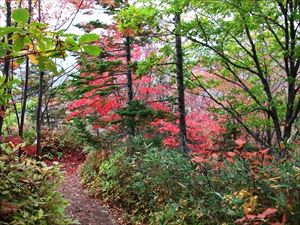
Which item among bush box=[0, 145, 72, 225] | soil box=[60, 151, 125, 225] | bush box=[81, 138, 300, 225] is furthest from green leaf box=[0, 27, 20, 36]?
soil box=[60, 151, 125, 225]

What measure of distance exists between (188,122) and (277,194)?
712cm

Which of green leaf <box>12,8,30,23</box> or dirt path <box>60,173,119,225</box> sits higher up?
green leaf <box>12,8,30,23</box>

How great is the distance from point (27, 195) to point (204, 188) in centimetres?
249

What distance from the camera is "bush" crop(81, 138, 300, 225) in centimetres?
325

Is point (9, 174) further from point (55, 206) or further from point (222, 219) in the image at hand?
point (222, 219)

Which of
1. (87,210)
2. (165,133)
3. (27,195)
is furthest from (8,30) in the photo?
(165,133)

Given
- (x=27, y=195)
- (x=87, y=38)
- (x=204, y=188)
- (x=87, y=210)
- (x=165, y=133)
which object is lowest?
(x=87, y=210)

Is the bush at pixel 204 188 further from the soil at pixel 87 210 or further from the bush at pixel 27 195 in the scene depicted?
the bush at pixel 27 195

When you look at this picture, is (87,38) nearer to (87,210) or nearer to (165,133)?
(87,210)

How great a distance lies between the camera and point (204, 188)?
187 inches

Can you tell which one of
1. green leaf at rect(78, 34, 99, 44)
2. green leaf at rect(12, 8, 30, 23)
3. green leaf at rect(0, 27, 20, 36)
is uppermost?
green leaf at rect(12, 8, 30, 23)

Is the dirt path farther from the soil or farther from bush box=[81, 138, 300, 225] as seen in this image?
bush box=[81, 138, 300, 225]

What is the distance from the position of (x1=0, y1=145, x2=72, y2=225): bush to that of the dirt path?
269 cm

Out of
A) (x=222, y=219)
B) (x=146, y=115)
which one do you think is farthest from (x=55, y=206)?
(x=146, y=115)
